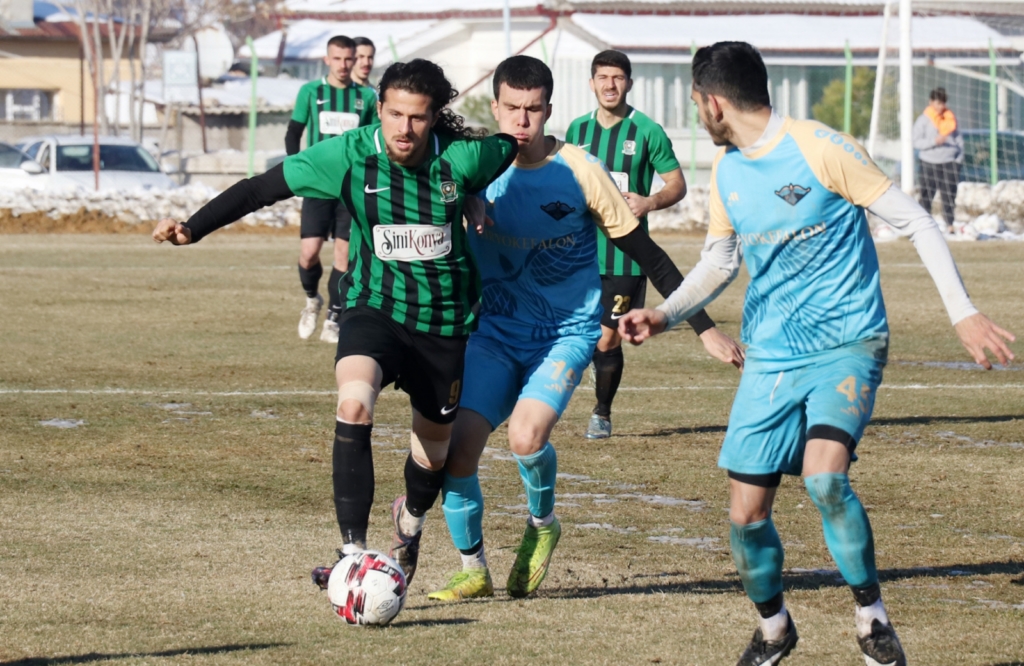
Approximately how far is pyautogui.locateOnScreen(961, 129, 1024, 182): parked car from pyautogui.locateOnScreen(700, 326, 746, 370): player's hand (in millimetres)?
23659

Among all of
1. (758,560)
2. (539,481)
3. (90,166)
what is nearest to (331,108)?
(539,481)

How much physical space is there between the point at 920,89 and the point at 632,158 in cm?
2311

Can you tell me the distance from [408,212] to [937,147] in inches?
808

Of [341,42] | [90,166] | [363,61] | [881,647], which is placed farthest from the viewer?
[90,166]

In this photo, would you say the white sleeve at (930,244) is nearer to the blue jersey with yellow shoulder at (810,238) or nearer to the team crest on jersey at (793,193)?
the blue jersey with yellow shoulder at (810,238)

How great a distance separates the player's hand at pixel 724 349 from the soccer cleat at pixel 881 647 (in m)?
0.99

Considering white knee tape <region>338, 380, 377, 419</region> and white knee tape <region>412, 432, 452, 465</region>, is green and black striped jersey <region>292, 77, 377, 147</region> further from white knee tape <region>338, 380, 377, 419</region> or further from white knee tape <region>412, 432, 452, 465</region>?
white knee tape <region>338, 380, 377, 419</region>

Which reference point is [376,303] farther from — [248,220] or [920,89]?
[920,89]

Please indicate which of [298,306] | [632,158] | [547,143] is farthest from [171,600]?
[298,306]

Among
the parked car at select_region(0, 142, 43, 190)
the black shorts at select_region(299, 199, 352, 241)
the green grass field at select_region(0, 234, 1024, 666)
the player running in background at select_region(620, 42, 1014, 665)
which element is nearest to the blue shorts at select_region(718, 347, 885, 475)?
the player running in background at select_region(620, 42, 1014, 665)

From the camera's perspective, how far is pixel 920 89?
3088 centimetres

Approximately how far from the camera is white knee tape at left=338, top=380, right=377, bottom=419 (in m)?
5.29

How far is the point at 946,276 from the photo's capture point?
4.61m

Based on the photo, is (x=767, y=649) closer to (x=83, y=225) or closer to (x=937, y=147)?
(x=937, y=147)
